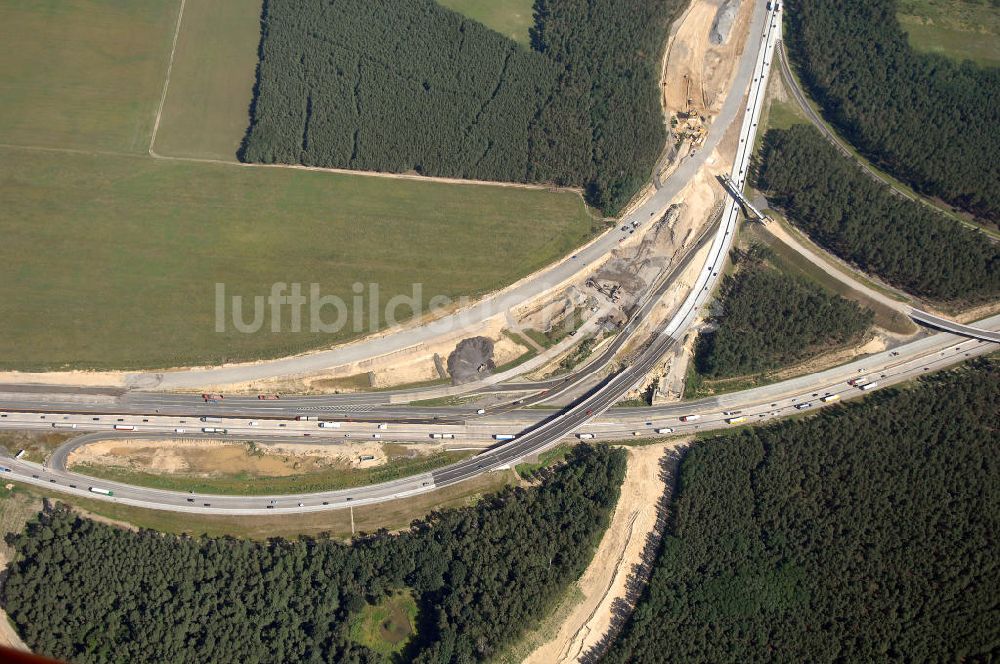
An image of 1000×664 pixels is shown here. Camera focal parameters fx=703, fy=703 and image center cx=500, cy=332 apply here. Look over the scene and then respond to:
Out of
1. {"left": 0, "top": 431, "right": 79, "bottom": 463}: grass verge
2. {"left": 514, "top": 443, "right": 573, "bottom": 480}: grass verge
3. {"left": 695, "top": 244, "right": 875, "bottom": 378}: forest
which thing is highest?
{"left": 695, "top": 244, "right": 875, "bottom": 378}: forest

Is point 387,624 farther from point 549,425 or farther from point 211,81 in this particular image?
point 211,81

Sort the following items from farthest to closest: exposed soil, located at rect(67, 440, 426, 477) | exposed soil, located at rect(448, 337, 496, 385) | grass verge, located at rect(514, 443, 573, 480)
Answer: exposed soil, located at rect(448, 337, 496, 385) → grass verge, located at rect(514, 443, 573, 480) → exposed soil, located at rect(67, 440, 426, 477)

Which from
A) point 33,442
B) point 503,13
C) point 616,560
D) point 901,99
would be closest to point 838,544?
point 616,560

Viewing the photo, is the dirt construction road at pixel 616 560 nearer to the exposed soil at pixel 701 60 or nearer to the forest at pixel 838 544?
the forest at pixel 838 544

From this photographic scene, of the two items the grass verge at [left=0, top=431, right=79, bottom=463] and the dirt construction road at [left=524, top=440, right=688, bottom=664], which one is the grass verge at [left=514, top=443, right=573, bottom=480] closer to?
the dirt construction road at [left=524, top=440, right=688, bottom=664]

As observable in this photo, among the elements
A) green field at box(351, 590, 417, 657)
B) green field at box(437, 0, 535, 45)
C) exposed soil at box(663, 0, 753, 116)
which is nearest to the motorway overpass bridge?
exposed soil at box(663, 0, 753, 116)

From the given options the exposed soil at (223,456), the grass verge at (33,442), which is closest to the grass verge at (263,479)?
the exposed soil at (223,456)

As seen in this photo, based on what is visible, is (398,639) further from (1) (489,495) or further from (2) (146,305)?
(2) (146,305)

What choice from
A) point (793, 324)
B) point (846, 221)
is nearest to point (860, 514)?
point (793, 324)
